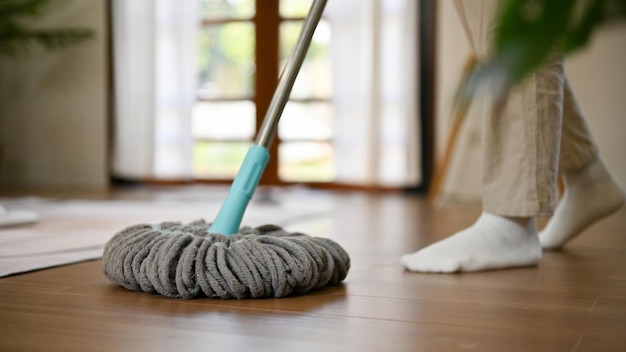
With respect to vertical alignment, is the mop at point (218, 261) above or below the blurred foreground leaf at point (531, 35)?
below

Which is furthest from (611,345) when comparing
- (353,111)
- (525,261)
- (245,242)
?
(353,111)

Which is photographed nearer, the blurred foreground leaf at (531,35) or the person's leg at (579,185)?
the blurred foreground leaf at (531,35)

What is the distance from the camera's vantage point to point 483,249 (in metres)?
1.24

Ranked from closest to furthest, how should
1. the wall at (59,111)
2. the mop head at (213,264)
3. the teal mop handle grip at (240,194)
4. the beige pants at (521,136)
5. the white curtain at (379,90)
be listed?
the mop head at (213,264) → the teal mop handle grip at (240,194) → the beige pants at (521,136) → the white curtain at (379,90) → the wall at (59,111)

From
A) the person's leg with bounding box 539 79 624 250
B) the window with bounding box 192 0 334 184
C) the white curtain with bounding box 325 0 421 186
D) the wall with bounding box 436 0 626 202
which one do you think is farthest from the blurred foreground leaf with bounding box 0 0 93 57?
the person's leg with bounding box 539 79 624 250

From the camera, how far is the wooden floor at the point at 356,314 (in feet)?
2.34

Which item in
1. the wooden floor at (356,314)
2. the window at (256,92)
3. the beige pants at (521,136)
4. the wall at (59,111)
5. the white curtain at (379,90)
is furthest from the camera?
the wall at (59,111)

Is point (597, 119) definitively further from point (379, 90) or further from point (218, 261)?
point (218, 261)

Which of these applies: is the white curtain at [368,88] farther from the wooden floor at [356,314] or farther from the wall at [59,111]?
the wooden floor at [356,314]

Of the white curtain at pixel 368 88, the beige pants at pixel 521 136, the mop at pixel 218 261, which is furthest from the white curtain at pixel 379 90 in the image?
the mop at pixel 218 261

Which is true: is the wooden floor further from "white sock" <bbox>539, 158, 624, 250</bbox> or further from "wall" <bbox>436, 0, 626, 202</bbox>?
"wall" <bbox>436, 0, 626, 202</bbox>

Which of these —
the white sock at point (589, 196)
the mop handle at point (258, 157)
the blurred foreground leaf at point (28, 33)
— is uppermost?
the blurred foreground leaf at point (28, 33)

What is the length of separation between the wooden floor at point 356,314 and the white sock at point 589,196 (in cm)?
18

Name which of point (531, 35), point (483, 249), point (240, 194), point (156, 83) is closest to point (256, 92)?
point (156, 83)
